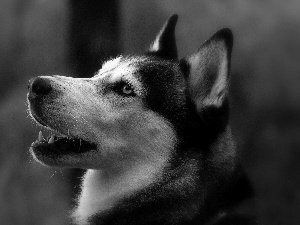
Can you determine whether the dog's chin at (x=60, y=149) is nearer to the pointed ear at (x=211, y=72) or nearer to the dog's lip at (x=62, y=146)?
the dog's lip at (x=62, y=146)

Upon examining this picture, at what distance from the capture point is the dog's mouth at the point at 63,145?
1.13 metres

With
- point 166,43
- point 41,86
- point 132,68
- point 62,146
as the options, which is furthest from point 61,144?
point 166,43

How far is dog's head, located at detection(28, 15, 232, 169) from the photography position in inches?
43.9

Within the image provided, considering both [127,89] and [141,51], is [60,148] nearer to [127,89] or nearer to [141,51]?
[127,89]

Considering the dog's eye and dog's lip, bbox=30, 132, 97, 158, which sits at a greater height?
the dog's eye

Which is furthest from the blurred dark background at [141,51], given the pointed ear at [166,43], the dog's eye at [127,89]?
the dog's eye at [127,89]

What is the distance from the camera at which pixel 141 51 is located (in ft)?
4.07

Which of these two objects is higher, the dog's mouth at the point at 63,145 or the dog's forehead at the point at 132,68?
the dog's forehead at the point at 132,68

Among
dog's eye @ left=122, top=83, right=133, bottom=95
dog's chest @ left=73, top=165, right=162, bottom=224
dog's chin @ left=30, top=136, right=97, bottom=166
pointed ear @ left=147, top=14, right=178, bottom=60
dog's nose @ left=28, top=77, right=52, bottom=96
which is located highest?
pointed ear @ left=147, top=14, right=178, bottom=60

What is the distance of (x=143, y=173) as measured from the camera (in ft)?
3.81

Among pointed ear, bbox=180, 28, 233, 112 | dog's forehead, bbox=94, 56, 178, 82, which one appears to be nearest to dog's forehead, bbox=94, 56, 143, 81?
dog's forehead, bbox=94, 56, 178, 82

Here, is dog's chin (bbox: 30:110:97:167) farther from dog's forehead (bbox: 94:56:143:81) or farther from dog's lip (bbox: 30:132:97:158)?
dog's forehead (bbox: 94:56:143:81)

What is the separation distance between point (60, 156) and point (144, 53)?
0.34 meters

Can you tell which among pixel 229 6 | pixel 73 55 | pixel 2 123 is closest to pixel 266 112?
pixel 229 6
